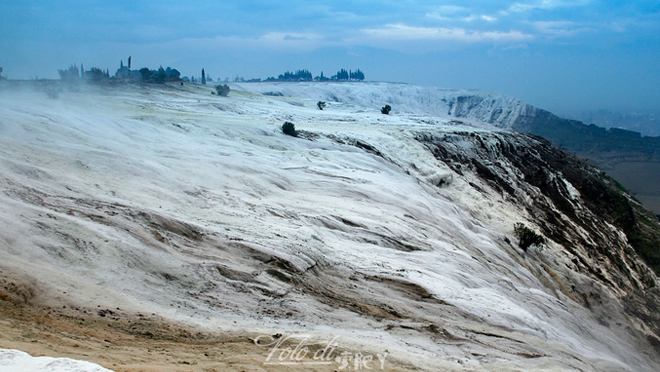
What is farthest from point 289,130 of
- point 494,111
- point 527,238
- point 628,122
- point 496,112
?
point 628,122

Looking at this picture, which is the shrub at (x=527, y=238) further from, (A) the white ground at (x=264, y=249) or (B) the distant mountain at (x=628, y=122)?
(B) the distant mountain at (x=628, y=122)

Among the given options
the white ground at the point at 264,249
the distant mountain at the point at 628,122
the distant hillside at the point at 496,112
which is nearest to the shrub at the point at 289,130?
the white ground at the point at 264,249

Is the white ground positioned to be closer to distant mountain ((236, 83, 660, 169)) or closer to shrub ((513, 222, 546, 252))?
shrub ((513, 222, 546, 252))

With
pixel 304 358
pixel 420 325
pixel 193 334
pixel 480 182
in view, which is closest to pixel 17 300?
pixel 193 334

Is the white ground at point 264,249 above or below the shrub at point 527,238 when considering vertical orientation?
above

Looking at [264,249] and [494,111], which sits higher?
[494,111]

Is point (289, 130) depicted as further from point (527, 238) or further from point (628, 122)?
point (628, 122)

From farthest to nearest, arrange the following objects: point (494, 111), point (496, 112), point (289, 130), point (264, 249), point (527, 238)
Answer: point (494, 111), point (496, 112), point (289, 130), point (527, 238), point (264, 249)

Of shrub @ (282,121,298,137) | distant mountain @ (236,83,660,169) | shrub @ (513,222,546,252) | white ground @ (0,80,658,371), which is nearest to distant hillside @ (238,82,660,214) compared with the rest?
distant mountain @ (236,83,660,169)

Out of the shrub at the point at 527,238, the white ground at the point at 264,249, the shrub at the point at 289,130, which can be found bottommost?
the shrub at the point at 527,238
